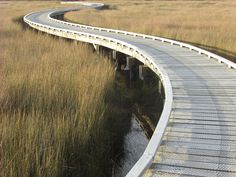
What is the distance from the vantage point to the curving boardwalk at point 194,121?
4840 millimetres

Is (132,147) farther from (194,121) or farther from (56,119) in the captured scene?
A: (194,121)

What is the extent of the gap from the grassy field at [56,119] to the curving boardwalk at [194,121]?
1375mm

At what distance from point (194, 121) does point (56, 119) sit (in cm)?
240

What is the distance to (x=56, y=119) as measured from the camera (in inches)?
283

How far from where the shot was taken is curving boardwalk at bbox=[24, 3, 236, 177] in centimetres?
484

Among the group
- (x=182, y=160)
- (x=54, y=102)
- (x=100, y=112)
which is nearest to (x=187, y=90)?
(x=100, y=112)

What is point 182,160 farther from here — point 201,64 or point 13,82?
point 201,64

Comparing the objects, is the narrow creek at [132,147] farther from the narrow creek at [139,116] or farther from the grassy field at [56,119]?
the grassy field at [56,119]

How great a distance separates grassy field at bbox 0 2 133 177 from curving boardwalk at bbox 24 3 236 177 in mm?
1375

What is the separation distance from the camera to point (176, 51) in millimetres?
13219

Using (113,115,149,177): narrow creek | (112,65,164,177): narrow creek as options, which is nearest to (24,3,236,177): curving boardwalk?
(112,65,164,177): narrow creek

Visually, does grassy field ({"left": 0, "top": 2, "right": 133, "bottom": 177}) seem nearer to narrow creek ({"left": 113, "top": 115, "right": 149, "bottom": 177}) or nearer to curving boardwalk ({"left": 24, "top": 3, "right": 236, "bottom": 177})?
narrow creek ({"left": 113, "top": 115, "right": 149, "bottom": 177})

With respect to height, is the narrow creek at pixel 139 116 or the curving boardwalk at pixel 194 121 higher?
the curving boardwalk at pixel 194 121

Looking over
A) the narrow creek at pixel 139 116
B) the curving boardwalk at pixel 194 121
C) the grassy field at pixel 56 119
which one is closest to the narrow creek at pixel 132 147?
the narrow creek at pixel 139 116
